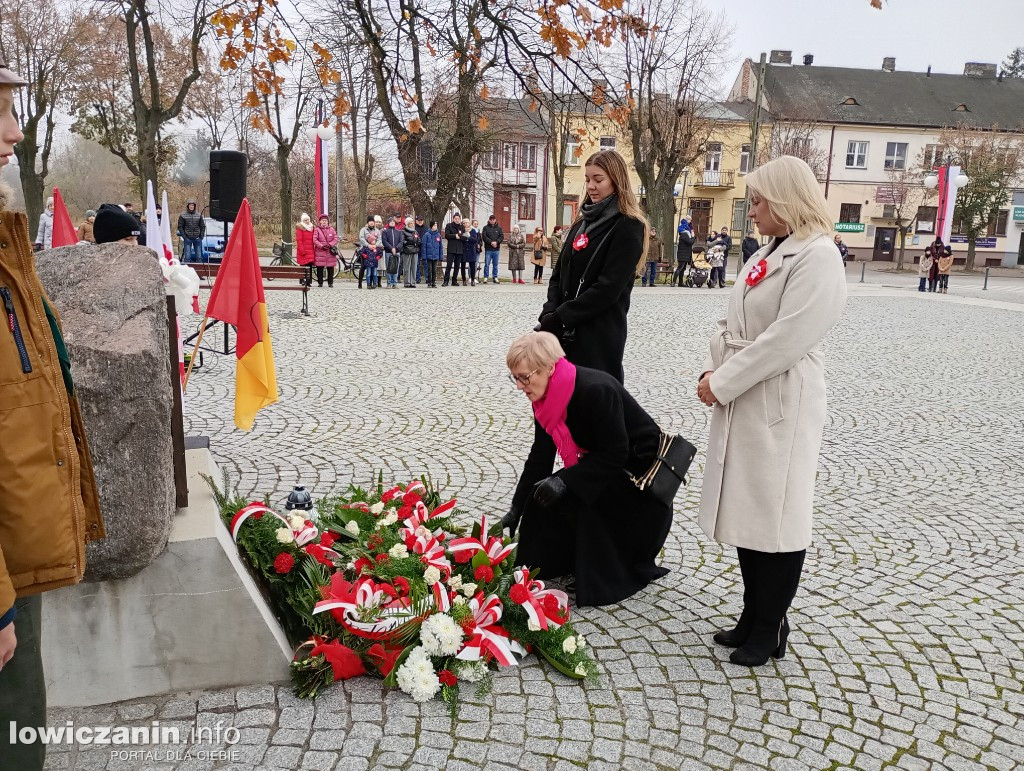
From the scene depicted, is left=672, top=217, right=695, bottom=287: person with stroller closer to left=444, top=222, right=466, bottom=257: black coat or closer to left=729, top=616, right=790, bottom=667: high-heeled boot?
left=444, top=222, right=466, bottom=257: black coat

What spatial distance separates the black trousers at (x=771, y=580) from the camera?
3.24 m

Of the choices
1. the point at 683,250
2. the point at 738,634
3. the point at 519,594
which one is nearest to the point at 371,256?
the point at 683,250

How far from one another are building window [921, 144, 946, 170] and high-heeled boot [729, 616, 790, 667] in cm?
5191

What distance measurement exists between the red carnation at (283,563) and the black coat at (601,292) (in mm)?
1830

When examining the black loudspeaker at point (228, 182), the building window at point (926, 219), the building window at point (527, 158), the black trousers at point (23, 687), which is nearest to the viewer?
the black trousers at point (23, 687)

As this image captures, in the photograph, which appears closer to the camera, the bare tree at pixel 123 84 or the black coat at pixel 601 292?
the black coat at pixel 601 292

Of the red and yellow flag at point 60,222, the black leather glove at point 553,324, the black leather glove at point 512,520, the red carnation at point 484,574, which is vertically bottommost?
the black leather glove at point 512,520

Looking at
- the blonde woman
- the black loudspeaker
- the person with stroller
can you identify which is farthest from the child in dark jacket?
the black loudspeaker

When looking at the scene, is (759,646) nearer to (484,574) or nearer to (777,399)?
(777,399)

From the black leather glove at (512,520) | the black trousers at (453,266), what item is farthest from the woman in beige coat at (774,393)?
the black trousers at (453,266)

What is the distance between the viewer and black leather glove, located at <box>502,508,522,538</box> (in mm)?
4508

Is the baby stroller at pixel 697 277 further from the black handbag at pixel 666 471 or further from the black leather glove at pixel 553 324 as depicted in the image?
the black handbag at pixel 666 471

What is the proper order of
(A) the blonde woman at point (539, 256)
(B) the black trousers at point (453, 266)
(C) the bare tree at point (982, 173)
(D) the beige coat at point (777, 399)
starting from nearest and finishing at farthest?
1. (D) the beige coat at point (777, 399)
2. (B) the black trousers at point (453, 266)
3. (A) the blonde woman at point (539, 256)
4. (C) the bare tree at point (982, 173)

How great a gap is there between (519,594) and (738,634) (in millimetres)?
952
